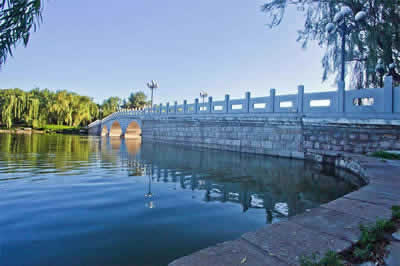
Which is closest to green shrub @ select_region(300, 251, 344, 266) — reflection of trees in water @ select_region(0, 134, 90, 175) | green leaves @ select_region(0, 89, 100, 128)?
reflection of trees in water @ select_region(0, 134, 90, 175)

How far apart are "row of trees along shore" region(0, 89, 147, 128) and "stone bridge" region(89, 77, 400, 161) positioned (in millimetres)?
30094

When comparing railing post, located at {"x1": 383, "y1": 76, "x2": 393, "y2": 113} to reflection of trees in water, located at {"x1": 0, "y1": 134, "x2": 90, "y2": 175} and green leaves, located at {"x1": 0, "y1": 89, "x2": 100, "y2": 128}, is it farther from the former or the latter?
green leaves, located at {"x1": 0, "y1": 89, "x2": 100, "y2": 128}

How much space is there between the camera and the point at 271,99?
1006 cm

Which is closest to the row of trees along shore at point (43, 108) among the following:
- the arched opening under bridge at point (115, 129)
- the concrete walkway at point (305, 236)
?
the arched opening under bridge at point (115, 129)

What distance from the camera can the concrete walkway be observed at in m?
1.51

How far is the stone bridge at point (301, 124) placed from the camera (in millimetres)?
7004

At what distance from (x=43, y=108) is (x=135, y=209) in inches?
1707

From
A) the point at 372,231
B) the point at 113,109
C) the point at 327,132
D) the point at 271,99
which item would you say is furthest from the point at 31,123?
the point at 372,231

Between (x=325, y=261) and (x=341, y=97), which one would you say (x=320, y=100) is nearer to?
(x=341, y=97)

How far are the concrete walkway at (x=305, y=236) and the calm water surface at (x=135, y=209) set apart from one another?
66cm

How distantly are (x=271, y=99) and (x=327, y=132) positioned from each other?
2703 mm

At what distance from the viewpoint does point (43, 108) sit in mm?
38531

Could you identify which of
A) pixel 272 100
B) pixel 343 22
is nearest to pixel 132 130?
pixel 272 100

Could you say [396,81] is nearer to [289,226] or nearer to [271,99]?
[271,99]
